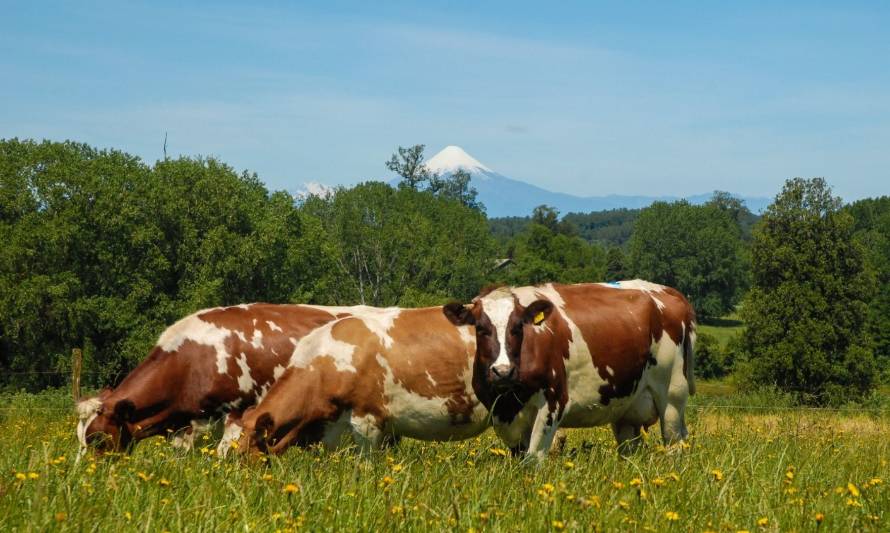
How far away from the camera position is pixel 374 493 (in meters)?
6.29

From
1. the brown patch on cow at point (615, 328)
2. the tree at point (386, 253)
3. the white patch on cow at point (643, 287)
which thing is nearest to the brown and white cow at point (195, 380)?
the brown patch on cow at point (615, 328)

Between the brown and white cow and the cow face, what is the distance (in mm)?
3156

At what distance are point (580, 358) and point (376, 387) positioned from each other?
238 cm

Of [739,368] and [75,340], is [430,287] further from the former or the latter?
[75,340]

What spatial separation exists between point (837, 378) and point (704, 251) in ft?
247

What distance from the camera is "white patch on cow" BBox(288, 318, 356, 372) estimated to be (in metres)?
9.82

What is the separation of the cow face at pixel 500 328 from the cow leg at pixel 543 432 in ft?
1.69

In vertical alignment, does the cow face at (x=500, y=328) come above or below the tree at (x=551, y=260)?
above

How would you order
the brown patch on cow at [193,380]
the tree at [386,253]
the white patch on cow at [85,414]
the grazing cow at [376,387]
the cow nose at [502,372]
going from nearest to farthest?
the cow nose at [502,372]
the grazing cow at [376,387]
the white patch on cow at [85,414]
the brown patch on cow at [193,380]
the tree at [386,253]

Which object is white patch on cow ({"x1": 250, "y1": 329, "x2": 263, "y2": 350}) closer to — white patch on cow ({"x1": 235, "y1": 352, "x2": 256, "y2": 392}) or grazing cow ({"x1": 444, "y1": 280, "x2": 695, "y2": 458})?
white patch on cow ({"x1": 235, "y1": 352, "x2": 256, "y2": 392})

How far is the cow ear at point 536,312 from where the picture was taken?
1020 centimetres

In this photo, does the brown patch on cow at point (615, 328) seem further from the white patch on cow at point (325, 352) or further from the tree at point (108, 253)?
the tree at point (108, 253)

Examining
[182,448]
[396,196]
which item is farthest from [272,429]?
[396,196]

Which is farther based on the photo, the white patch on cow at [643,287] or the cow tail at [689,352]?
the cow tail at [689,352]
